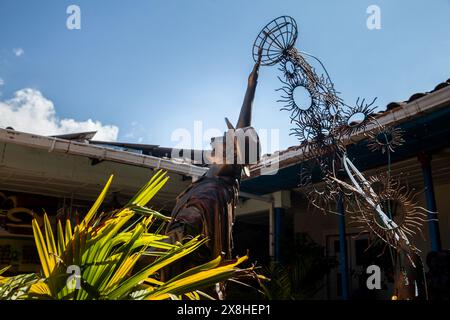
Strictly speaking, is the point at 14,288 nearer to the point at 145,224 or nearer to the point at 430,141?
the point at 145,224

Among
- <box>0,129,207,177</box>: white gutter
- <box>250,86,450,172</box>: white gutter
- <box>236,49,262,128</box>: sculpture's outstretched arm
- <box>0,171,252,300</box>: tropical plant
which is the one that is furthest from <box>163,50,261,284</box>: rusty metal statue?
<box>0,129,207,177</box>: white gutter

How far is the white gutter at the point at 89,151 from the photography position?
5.26 meters

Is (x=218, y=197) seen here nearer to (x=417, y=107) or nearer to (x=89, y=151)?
(x=417, y=107)

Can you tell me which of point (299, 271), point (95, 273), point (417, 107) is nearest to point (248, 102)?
point (95, 273)

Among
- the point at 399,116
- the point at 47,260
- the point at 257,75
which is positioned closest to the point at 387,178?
the point at 257,75

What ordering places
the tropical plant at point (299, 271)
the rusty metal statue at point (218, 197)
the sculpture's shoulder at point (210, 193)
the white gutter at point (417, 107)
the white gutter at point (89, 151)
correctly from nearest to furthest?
the rusty metal statue at point (218, 197) → the sculpture's shoulder at point (210, 193) → the white gutter at point (417, 107) → the white gutter at point (89, 151) → the tropical plant at point (299, 271)

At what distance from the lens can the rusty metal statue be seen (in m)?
2.12

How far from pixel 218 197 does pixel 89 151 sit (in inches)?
155

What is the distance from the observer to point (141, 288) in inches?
56.2

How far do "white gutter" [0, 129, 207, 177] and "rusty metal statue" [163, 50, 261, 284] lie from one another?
370 centimetres

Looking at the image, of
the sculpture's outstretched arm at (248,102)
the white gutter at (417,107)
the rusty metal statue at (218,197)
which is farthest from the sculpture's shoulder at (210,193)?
the white gutter at (417,107)

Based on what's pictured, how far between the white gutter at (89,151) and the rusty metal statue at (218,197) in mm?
3698

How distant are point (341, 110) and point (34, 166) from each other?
538 cm

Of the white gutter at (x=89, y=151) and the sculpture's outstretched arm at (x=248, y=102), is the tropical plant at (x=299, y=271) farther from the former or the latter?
the sculpture's outstretched arm at (x=248, y=102)
